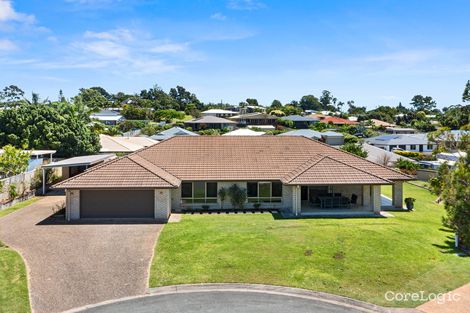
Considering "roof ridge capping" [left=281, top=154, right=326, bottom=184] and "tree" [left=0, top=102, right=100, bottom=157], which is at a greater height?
"tree" [left=0, top=102, right=100, bottom=157]

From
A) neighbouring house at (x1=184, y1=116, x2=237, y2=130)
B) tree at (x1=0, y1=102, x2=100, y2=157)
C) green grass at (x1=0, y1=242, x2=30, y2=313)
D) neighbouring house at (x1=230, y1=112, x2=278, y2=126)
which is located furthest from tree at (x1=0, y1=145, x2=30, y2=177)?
neighbouring house at (x1=230, y1=112, x2=278, y2=126)

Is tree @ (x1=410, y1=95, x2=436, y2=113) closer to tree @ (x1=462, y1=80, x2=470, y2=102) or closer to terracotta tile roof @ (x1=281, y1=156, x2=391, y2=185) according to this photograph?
tree @ (x1=462, y1=80, x2=470, y2=102)

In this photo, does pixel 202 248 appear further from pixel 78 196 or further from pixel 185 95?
pixel 185 95

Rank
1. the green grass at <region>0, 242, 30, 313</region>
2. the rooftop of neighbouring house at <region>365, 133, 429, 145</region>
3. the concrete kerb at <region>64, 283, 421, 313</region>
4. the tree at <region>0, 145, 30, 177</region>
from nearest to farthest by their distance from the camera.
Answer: the green grass at <region>0, 242, 30, 313</region> < the concrete kerb at <region>64, 283, 421, 313</region> < the tree at <region>0, 145, 30, 177</region> < the rooftop of neighbouring house at <region>365, 133, 429, 145</region>

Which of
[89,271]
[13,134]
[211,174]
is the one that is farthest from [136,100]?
[89,271]

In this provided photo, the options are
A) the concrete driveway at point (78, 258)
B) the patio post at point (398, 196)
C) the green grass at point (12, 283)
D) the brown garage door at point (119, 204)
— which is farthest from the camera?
the patio post at point (398, 196)

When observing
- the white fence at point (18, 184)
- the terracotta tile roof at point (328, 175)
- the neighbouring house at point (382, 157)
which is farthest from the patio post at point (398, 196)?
the white fence at point (18, 184)

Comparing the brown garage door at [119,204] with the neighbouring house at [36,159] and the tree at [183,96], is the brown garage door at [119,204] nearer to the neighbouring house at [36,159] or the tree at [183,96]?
the neighbouring house at [36,159]
